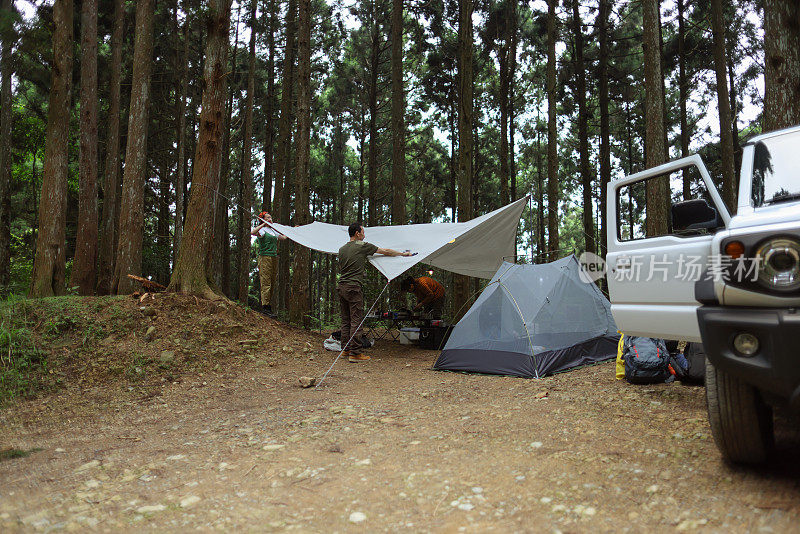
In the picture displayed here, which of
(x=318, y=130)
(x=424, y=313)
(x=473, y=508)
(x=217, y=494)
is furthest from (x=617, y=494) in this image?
(x=318, y=130)

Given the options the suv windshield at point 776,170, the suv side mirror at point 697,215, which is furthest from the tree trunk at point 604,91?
the suv side mirror at point 697,215

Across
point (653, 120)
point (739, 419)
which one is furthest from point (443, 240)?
point (739, 419)

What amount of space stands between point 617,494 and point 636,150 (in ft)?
81.3

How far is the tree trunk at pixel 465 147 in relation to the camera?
1002cm

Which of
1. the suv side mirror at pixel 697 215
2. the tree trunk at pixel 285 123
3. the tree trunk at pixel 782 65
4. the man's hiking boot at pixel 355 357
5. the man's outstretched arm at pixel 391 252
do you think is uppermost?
the tree trunk at pixel 285 123

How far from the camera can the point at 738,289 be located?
2178mm

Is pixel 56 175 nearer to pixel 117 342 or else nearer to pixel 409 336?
pixel 117 342

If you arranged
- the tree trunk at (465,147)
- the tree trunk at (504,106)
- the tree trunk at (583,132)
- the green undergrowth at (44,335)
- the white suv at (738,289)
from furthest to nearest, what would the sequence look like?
the tree trunk at (504,106) → the tree trunk at (583,132) → the tree trunk at (465,147) → the green undergrowth at (44,335) → the white suv at (738,289)

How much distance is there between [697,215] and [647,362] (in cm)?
233

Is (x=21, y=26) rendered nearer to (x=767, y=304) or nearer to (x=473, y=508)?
(x=473, y=508)

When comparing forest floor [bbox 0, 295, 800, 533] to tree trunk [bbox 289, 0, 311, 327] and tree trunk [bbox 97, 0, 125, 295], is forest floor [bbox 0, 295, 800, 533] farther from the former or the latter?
tree trunk [bbox 97, 0, 125, 295]

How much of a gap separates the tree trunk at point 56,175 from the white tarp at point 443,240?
3.54 meters

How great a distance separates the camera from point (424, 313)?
9.16 m

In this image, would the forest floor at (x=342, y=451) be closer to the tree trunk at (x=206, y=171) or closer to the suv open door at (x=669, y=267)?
the suv open door at (x=669, y=267)
